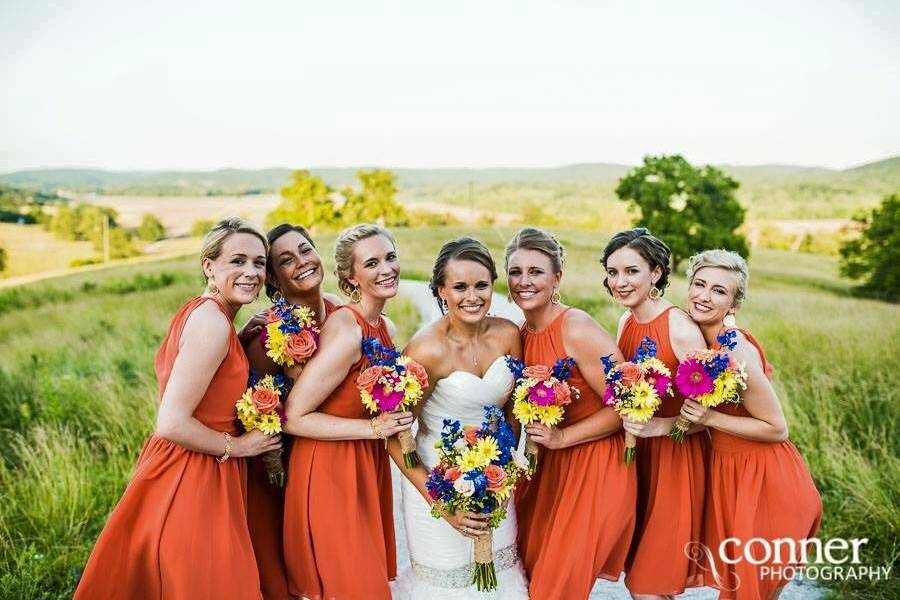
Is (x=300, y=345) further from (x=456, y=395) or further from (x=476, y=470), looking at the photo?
(x=476, y=470)

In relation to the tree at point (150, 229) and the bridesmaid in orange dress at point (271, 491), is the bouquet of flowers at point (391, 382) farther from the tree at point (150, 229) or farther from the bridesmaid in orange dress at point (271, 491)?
the tree at point (150, 229)

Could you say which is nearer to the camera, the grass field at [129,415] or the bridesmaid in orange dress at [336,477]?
the bridesmaid in orange dress at [336,477]

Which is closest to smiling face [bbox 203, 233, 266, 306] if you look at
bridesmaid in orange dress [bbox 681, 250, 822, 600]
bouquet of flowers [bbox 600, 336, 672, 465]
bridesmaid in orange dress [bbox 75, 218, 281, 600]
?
bridesmaid in orange dress [bbox 75, 218, 281, 600]

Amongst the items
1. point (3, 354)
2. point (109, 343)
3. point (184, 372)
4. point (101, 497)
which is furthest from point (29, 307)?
point (184, 372)

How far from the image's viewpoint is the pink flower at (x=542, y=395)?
4059 millimetres

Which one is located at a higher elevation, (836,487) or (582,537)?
(582,537)

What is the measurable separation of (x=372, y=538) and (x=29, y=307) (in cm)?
1984

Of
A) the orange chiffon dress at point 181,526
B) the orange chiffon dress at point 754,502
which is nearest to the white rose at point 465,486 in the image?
the orange chiffon dress at point 181,526

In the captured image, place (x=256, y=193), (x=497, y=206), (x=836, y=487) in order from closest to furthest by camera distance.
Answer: (x=836, y=487) → (x=256, y=193) → (x=497, y=206)

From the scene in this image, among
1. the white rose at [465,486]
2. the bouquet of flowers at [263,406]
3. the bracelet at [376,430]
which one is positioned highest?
the bouquet of flowers at [263,406]

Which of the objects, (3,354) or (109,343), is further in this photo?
(3,354)

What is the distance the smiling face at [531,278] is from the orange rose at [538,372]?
1.60 ft

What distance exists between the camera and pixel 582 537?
4.26 metres

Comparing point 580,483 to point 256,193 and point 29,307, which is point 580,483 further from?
point 256,193
